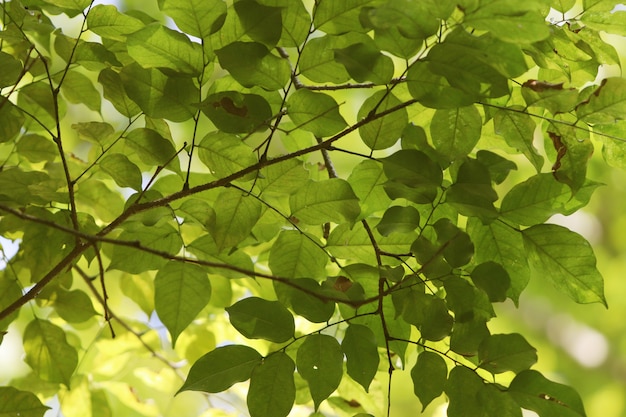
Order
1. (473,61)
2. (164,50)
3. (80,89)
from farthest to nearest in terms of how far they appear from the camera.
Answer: (80,89) < (164,50) < (473,61)

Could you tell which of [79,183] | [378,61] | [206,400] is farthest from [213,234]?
[206,400]

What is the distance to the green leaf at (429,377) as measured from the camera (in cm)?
66

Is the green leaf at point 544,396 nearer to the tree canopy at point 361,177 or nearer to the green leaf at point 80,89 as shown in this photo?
the tree canopy at point 361,177

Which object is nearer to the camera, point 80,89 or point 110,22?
point 110,22

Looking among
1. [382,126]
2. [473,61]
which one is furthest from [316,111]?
[473,61]

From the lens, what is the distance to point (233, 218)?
2.21 feet

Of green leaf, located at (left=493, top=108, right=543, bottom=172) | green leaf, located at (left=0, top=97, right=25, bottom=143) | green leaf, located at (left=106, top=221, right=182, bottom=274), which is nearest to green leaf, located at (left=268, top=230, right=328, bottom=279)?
green leaf, located at (left=106, top=221, right=182, bottom=274)

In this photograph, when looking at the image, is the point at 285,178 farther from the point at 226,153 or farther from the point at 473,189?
the point at 473,189

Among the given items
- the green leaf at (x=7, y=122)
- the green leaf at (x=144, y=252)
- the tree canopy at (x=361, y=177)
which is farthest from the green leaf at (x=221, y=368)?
the green leaf at (x=7, y=122)

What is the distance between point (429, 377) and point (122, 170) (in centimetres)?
38

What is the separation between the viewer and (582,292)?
26.4 inches

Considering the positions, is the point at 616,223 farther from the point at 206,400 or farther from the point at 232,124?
the point at 232,124

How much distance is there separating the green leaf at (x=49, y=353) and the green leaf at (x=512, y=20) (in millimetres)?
650

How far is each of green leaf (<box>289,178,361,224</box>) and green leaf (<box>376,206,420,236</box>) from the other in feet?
0.13
